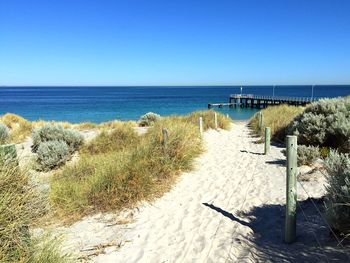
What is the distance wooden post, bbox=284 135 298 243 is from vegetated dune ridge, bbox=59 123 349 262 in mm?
160

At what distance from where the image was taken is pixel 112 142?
13.0 metres

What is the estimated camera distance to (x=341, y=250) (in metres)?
4.05

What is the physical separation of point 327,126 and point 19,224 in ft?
32.7

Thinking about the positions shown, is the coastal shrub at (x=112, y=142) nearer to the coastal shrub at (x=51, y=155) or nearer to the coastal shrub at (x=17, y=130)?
the coastal shrub at (x=51, y=155)

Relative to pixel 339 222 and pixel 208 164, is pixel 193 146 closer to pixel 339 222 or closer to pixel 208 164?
pixel 208 164

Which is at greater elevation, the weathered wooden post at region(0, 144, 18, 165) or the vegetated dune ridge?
the weathered wooden post at region(0, 144, 18, 165)

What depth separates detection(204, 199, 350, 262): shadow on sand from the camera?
410cm

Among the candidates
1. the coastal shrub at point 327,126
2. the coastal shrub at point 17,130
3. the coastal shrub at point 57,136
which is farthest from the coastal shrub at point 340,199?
the coastal shrub at point 17,130

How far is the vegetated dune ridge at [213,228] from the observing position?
4.43 meters

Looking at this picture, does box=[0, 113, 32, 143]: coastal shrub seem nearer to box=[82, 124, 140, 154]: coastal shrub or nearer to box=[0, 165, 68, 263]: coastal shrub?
box=[82, 124, 140, 154]: coastal shrub

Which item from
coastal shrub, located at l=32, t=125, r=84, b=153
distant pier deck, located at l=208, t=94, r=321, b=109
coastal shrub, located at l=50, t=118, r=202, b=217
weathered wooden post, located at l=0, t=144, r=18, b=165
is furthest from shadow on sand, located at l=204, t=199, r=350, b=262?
distant pier deck, located at l=208, t=94, r=321, b=109

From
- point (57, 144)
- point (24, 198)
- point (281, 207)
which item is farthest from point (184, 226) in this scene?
point (57, 144)

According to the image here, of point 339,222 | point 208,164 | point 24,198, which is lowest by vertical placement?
point 208,164

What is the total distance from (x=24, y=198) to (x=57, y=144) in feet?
29.2
